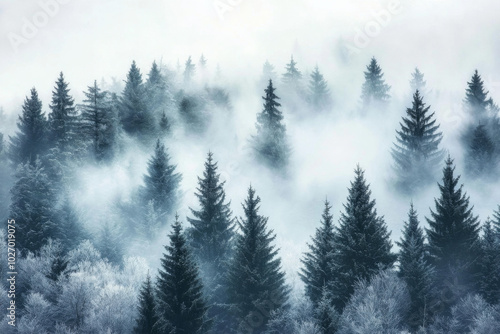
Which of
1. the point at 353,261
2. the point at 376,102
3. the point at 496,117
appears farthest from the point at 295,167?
the point at 353,261

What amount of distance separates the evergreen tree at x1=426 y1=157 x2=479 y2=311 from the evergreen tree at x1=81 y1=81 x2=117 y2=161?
37.5m

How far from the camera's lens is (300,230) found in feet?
194

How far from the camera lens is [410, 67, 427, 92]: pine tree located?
84.8m

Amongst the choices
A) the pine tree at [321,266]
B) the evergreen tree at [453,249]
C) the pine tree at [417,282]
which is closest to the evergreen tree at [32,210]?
the pine tree at [321,266]

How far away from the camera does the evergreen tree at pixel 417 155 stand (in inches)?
2169

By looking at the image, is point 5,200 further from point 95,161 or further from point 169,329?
point 169,329

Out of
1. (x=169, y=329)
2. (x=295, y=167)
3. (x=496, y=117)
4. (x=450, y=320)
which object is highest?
(x=496, y=117)

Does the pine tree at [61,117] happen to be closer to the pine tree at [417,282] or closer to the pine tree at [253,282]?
the pine tree at [253,282]

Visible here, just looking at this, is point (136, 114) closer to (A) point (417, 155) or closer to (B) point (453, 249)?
(A) point (417, 155)

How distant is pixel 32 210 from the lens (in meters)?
45.0

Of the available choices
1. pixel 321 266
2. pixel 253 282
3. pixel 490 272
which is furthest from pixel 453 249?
pixel 253 282

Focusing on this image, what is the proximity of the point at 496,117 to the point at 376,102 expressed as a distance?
20.9 m

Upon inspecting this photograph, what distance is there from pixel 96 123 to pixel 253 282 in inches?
1143

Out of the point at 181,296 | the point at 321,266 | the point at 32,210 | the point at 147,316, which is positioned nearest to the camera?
the point at 147,316
